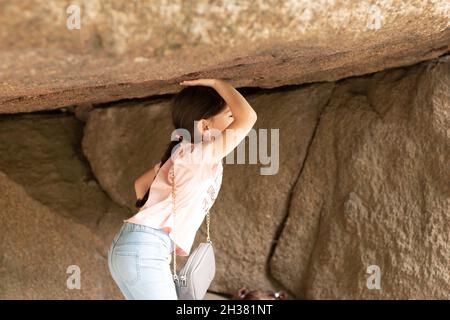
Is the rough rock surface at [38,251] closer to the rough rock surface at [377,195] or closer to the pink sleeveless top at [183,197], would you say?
the rough rock surface at [377,195]

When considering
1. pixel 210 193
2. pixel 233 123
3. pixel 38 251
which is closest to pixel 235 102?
pixel 233 123

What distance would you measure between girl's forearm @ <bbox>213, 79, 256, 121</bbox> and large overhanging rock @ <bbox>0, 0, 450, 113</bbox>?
0.05 meters

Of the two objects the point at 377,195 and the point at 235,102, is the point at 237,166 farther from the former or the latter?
the point at 235,102

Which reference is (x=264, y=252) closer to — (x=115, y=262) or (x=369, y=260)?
(x=369, y=260)

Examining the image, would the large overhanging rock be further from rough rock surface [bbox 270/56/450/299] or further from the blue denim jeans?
rough rock surface [bbox 270/56/450/299]

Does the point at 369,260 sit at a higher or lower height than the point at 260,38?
lower

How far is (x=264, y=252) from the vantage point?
10.2 feet

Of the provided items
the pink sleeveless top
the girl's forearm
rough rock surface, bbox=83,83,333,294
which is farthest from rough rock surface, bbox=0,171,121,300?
the girl's forearm

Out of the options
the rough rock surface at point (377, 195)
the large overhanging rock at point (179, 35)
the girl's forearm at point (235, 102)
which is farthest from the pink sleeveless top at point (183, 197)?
the rough rock surface at point (377, 195)

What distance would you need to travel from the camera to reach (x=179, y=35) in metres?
1.59

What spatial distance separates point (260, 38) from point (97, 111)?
1671 millimetres

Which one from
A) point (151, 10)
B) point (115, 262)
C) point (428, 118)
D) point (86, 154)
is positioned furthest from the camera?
point (86, 154)
